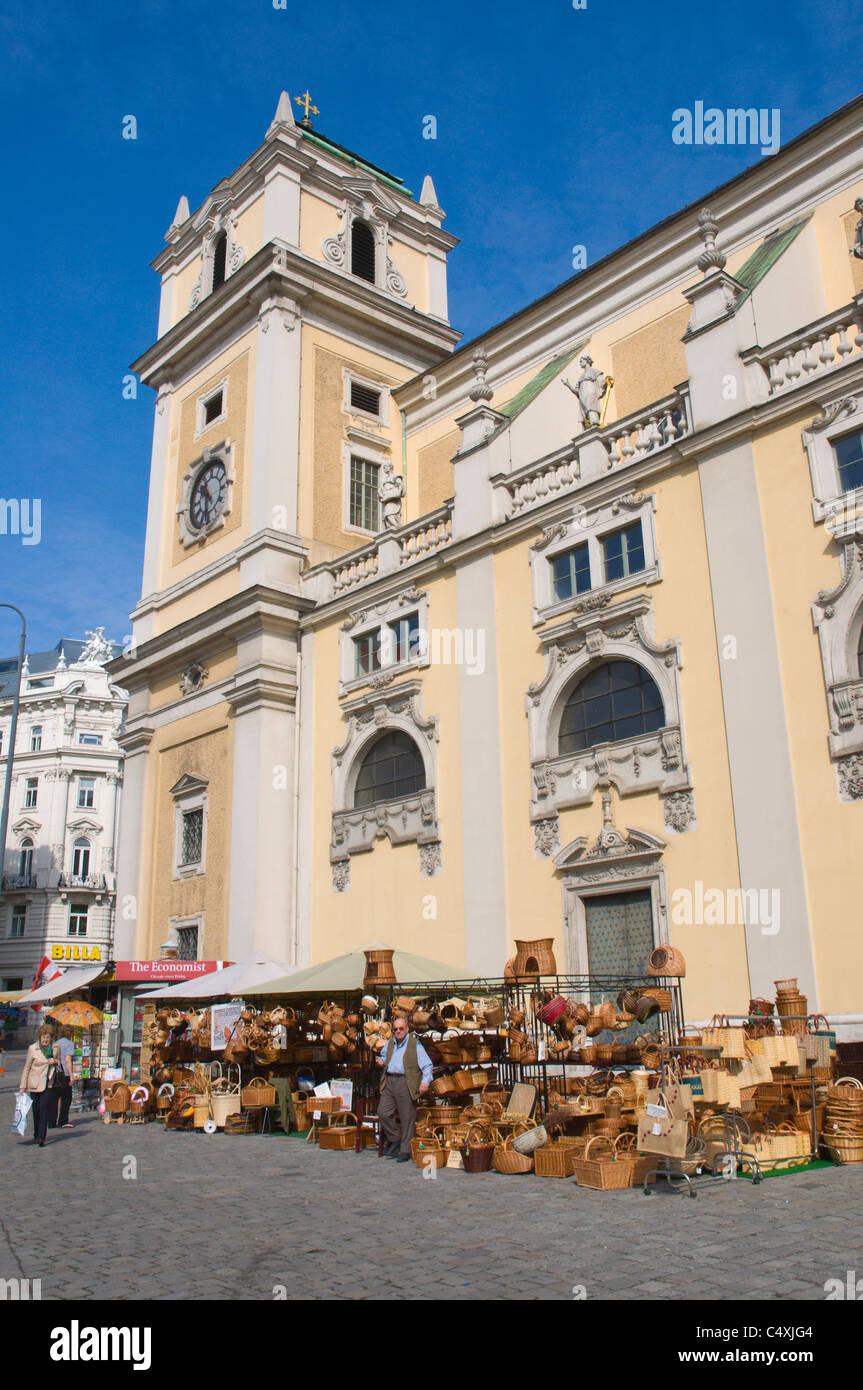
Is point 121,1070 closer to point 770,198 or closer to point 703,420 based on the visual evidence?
point 703,420

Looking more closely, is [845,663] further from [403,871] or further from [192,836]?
[192,836]

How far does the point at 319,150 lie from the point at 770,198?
14.7 m

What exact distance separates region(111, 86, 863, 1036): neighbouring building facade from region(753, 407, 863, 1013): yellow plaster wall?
4 cm

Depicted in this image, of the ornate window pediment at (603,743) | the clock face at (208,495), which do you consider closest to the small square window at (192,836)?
the clock face at (208,495)

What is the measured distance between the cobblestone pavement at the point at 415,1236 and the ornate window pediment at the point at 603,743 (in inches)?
281

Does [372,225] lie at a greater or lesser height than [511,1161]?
greater

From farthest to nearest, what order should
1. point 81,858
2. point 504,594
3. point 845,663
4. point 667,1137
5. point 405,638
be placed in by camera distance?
point 81,858
point 405,638
point 504,594
point 845,663
point 667,1137

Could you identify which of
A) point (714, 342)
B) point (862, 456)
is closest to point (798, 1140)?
point (862, 456)

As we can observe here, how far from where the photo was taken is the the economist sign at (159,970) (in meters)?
21.5

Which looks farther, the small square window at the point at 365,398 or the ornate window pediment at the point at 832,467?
the small square window at the point at 365,398

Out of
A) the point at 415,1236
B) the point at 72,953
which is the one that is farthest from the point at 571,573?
the point at 72,953

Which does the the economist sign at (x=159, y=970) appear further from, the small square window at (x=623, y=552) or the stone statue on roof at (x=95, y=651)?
the stone statue on roof at (x=95, y=651)

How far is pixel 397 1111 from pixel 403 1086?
15.8 inches

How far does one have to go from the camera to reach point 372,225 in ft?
105
